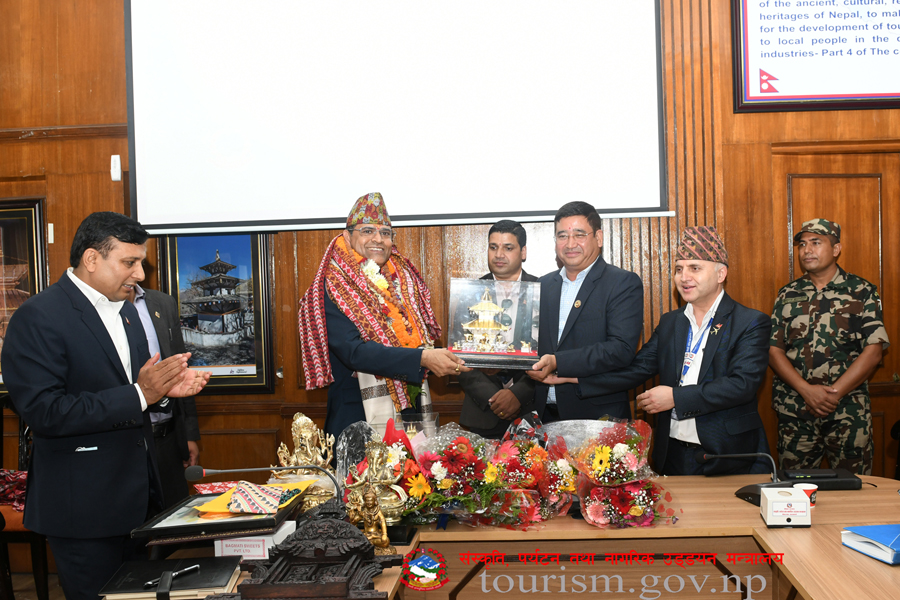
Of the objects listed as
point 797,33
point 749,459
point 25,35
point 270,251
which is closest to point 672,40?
point 797,33

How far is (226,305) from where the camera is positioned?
394cm

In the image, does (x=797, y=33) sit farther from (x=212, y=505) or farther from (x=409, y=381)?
(x=212, y=505)

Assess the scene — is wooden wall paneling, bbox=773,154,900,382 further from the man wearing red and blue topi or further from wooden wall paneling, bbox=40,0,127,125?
wooden wall paneling, bbox=40,0,127,125

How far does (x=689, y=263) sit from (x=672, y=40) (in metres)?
1.85

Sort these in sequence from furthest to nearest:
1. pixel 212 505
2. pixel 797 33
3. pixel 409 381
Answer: pixel 797 33, pixel 409 381, pixel 212 505

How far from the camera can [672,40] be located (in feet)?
12.2

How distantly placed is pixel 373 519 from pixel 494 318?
117 cm

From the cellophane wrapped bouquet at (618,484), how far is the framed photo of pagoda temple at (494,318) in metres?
0.73

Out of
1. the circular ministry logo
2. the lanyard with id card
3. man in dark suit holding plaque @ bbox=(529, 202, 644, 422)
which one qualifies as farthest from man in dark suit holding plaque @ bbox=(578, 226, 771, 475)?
the circular ministry logo

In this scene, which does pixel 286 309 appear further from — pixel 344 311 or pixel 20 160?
pixel 20 160

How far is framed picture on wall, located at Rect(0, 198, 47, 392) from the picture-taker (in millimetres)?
4070

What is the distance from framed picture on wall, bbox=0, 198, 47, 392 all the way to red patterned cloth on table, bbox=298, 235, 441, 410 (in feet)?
8.06

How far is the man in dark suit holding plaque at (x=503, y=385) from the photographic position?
2.64m

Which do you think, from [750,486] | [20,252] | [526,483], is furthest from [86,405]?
[20,252]
